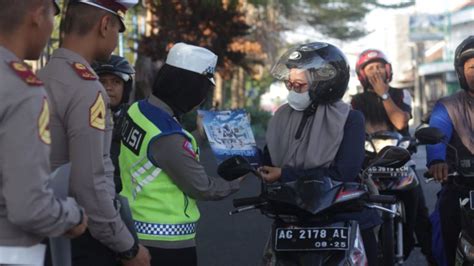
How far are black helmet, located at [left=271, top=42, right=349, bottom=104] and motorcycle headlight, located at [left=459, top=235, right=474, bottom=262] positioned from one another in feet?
3.75

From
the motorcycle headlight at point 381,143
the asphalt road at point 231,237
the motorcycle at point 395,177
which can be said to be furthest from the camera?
the asphalt road at point 231,237

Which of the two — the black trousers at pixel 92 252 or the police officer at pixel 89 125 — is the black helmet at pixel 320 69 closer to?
the police officer at pixel 89 125

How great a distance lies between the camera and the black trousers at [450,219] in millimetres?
5480

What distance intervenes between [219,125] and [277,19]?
35747mm

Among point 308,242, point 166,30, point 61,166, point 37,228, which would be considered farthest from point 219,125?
point 166,30

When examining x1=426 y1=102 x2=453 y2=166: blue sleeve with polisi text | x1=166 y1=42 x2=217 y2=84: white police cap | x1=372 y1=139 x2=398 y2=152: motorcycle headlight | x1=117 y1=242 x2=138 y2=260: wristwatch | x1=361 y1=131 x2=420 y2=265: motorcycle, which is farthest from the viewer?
x1=372 y1=139 x2=398 y2=152: motorcycle headlight

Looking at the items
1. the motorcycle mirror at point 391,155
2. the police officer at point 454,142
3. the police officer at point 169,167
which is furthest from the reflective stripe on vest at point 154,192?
the police officer at point 454,142

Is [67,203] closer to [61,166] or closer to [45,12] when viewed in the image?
[61,166]

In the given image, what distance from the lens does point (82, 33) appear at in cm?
334

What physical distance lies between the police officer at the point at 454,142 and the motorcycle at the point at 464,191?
0.02 m

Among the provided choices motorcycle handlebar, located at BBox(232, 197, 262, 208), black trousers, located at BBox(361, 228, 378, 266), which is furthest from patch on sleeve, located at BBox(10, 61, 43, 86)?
black trousers, located at BBox(361, 228, 378, 266)

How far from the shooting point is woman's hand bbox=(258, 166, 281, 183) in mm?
4391

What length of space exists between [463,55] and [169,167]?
2.32 metres

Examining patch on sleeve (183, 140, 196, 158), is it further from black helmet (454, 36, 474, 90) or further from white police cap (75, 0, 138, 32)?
black helmet (454, 36, 474, 90)
